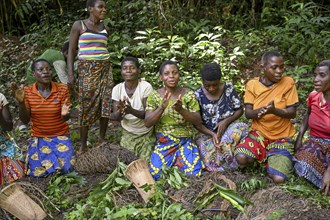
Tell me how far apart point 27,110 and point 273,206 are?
2497 mm

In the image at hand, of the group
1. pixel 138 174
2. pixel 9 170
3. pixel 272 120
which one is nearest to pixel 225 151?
pixel 272 120

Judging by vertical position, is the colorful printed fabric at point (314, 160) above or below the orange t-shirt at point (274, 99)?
below

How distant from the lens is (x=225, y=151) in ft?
13.6

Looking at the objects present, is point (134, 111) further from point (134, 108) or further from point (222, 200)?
point (222, 200)

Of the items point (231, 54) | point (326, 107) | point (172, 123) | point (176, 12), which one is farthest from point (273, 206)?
point (176, 12)

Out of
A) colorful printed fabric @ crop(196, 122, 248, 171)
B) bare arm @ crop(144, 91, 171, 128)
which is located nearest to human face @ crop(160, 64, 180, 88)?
bare arm @ crop(144, 91, 171, 128)

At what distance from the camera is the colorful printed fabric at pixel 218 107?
14.1 feet

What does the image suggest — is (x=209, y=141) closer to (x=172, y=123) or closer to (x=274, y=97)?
(x=172, y=123)

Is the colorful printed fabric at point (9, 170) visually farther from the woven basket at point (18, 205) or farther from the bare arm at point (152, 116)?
the bare arm at point (152, 116)

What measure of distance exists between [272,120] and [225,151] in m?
0.53

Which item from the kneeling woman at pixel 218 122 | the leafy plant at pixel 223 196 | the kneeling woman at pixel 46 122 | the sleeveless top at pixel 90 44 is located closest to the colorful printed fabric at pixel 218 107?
the kneeling woman at pixel 218 122

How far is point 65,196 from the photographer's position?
13.0 ft

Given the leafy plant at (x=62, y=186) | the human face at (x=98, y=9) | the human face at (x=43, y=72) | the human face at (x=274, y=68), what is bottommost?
the leafy plant at (x=62, y=186)

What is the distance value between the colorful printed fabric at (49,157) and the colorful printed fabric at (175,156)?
2.85 ft
